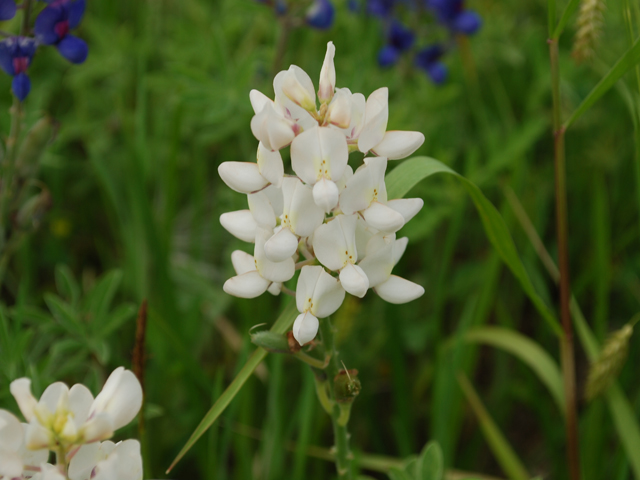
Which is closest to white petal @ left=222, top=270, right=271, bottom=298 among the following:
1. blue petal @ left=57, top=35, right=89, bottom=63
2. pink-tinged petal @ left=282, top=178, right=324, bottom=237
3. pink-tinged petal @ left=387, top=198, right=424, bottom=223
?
pink-tinged petal @ left=282, top=178, right=324, bottom=237

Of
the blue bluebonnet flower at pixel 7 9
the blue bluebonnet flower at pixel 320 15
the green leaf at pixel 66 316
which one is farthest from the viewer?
the blue bluebonnet flower at pixel 320 15

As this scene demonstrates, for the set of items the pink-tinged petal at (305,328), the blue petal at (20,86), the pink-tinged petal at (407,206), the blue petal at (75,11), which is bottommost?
the pink-tinged petal at (305,328)

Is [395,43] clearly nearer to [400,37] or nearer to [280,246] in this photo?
[400,37]

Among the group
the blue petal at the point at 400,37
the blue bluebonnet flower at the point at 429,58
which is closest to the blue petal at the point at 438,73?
the blue bluebonnet flower at the point at 429,58

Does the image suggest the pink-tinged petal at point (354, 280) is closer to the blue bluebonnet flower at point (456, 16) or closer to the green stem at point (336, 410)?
the green stem at point (336, 410)

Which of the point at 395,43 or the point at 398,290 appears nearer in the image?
the point at 398,290

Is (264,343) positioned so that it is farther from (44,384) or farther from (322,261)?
(44,384)

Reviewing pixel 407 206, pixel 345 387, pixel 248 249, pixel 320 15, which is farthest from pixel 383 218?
pixel 320 15
